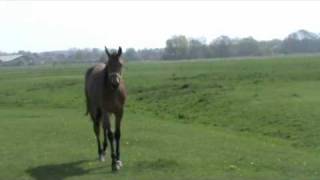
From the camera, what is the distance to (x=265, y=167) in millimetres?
15656

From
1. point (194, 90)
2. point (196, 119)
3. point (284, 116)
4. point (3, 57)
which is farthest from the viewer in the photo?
point (3, 57)

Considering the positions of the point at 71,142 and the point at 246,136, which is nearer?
the point at 71,142

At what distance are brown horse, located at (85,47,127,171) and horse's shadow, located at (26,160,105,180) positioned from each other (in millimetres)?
798

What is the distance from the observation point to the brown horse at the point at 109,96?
15469 mm

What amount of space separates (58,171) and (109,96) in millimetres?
2182

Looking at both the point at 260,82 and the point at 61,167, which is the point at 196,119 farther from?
the point at 260,82

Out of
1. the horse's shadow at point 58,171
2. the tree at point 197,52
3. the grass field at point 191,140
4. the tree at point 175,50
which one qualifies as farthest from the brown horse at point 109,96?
the tree at point 175,50

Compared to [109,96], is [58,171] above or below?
below

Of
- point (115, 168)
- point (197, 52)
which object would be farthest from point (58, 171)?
→ point (197, 52)

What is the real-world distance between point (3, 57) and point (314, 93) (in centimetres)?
17330

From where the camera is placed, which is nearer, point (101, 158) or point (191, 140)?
point (101, 158)

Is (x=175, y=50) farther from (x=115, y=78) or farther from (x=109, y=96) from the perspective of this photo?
(x=115, y=78)

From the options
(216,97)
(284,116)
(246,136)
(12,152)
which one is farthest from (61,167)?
(216,97)

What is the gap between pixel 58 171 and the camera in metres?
15.7
